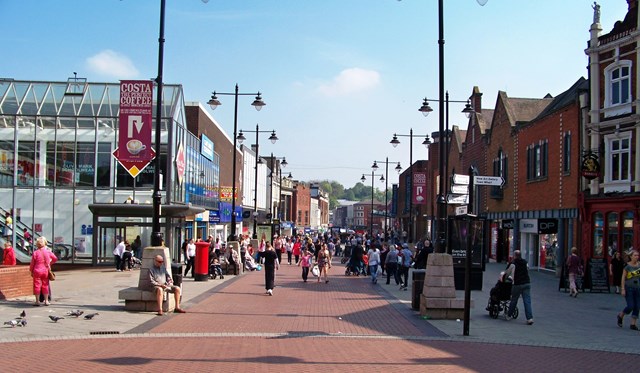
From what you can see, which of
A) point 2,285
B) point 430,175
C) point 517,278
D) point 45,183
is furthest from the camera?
point 430,175

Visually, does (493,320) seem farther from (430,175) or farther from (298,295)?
(430,175)

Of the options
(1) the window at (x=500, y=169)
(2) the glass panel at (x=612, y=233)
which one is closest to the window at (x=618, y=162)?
(2) the glass panel at (x=612, y=233)

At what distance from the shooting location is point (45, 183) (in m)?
33.0

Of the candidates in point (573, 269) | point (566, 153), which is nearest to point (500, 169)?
point (566, 153)

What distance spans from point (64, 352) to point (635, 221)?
21928 millimetres

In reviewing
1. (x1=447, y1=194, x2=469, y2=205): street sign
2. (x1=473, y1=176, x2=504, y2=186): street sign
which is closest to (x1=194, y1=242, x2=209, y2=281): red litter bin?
(x1=447, y1=194, x2=469, y2=205): street sign

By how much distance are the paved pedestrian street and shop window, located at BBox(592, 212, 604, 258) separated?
853 centimetres

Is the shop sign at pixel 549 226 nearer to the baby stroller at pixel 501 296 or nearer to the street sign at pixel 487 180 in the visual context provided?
the baby stroller at pixel 501 296

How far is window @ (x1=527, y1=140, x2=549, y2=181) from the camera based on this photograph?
116 feet

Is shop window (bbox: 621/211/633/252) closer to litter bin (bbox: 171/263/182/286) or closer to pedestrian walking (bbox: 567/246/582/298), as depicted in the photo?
pedestrian walking (bbox: 567/246/582/298)

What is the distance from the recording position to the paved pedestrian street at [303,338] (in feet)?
32.0

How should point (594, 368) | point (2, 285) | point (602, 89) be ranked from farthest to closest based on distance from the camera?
1. point (602, 89)
2. point (2, 285)
3. point (594, 368)

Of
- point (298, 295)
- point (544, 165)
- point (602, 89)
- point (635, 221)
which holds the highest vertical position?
point (602, 89)

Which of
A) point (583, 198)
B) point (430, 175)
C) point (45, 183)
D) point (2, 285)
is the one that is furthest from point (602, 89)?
point (430, 175)
